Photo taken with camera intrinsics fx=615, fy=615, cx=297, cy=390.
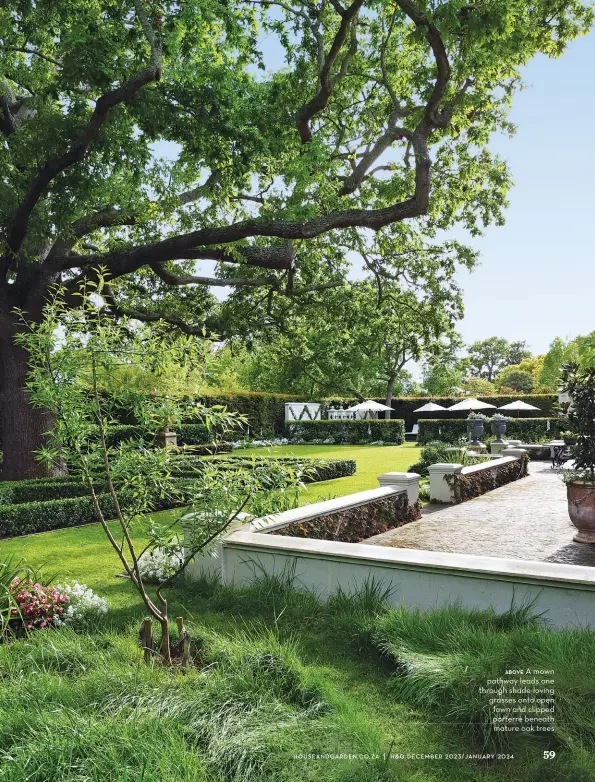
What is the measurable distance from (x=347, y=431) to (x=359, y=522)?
68.9 ft

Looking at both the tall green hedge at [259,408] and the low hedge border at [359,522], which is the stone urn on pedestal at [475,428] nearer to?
the tall green hedge at [259,408]

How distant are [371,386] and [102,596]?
138ft

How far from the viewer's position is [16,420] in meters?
12.4

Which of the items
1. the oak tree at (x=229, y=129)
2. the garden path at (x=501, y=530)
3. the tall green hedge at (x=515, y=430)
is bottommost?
the garden path at (x=501, y=530)

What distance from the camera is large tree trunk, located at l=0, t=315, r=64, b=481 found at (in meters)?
12.2

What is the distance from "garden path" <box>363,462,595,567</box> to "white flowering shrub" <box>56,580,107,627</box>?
377 cm

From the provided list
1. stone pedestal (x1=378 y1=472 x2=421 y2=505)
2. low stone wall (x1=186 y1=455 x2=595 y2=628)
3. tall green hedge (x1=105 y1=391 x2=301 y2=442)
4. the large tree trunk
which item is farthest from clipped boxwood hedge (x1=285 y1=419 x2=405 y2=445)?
low stone wall (x1=186 y1=455 x2=595 y2=628)

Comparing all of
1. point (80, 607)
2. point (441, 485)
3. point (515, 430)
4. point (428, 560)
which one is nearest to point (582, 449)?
point (428, 560)

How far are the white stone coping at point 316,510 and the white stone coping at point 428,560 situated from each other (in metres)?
0.22

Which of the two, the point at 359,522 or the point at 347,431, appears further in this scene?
the point at 347,431

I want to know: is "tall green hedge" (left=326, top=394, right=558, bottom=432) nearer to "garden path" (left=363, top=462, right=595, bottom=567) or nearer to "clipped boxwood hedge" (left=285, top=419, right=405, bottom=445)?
"clipped boxwood hedge" (left=285, top=419, right=405, bottom=445)

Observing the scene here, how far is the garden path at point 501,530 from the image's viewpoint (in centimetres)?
718

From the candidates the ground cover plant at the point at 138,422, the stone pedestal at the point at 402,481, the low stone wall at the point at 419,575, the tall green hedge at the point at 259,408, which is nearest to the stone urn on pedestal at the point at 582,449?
the stone pedestal at the point at 402,481

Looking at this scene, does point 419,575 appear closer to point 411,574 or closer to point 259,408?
point 411,574
